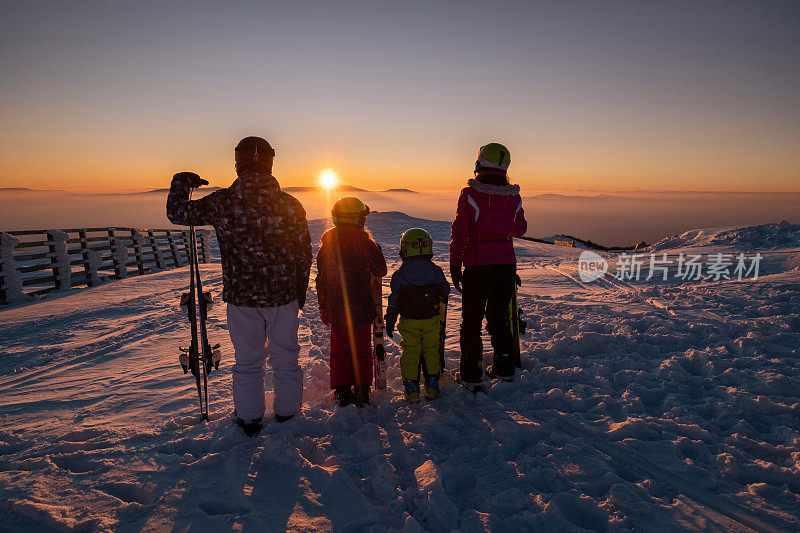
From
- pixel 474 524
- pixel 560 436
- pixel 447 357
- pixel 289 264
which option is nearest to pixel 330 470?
pixel 474 524

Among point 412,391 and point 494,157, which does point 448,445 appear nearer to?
point 412,391

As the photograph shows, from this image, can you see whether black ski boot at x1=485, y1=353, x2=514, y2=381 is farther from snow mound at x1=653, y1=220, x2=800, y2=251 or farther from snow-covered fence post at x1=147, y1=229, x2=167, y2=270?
snow-covered fence post at x1=147, y1=229, x2=167, y2=270

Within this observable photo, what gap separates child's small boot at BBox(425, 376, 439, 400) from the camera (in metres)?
4.05

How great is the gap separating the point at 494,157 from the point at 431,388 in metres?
2.53

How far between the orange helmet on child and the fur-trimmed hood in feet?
4.01

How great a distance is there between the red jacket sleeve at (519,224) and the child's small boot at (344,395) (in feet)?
7.97

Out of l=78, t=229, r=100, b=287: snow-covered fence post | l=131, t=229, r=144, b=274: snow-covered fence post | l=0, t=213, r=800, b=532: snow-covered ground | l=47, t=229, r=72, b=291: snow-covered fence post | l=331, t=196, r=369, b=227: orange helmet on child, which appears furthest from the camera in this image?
l=131, t=229, r=144, b=274: snow-covered fence post

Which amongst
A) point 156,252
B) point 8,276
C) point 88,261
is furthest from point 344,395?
point 156,252

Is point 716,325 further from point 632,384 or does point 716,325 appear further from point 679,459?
point 679,459

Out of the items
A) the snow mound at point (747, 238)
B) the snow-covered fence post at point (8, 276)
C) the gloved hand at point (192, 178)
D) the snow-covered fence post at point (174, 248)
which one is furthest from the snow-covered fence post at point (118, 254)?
the snow mound at point (747, 238)

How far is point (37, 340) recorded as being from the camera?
671cm

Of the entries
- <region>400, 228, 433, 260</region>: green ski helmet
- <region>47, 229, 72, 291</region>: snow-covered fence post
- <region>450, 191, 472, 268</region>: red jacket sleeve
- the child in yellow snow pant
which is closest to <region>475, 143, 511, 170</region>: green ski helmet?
<region>450, 191, 472, 268</region>: red jacket sleeve

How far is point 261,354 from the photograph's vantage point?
340 cm

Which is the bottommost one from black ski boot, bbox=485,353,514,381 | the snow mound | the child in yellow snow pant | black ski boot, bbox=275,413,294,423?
black ski boot, bbox=275,413,294,423
